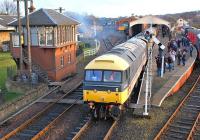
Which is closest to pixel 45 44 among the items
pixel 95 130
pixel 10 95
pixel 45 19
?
pixel 45 19

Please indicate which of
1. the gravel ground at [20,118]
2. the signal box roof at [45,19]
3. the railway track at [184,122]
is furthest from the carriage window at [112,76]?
the signal box roof at [45,19]

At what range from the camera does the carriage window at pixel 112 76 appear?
16.4 meters

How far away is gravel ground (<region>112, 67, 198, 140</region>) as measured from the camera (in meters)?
15.2

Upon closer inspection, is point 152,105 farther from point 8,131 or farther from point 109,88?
point 8,131

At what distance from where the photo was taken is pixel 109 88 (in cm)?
1623

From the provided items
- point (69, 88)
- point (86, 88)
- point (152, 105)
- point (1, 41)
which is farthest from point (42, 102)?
point (1, 41)

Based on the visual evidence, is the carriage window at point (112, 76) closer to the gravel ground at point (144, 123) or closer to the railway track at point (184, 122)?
the gravel ground at point (144, 123)

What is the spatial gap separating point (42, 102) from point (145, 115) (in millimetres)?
7419

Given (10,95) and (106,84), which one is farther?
(10,95)

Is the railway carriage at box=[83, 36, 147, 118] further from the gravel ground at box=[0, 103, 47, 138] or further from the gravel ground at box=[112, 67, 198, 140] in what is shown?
the gravel ground at box=[0, 103, 47, 138]

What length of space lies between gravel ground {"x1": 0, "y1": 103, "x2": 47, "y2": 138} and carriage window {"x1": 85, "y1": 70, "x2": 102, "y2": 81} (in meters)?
4.42

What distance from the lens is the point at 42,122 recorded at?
1745 cm

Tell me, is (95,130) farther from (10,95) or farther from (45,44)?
(45,44)

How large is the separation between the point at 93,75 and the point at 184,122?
212 inches
